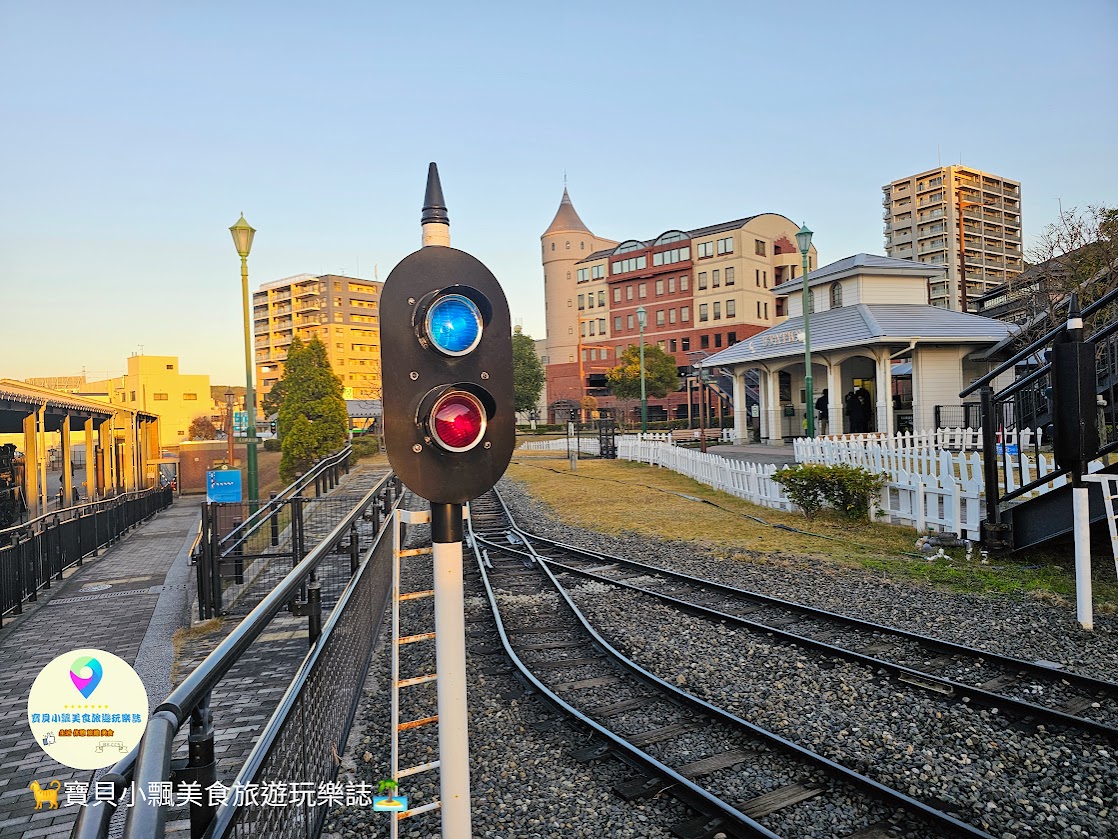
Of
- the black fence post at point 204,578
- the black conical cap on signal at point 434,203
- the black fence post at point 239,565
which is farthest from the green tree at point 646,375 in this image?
the black conical cap on signal at point 434,203

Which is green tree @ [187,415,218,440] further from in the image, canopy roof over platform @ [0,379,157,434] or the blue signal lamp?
the blue signal lamp


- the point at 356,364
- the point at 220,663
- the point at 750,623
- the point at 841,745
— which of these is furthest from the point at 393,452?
the point at 356,364

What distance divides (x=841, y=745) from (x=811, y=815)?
0.94 m

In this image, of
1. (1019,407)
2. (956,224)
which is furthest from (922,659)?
(956,224)

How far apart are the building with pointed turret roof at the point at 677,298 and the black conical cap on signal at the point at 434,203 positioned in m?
56.2

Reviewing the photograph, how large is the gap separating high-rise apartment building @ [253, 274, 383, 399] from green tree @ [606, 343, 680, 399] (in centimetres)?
5541

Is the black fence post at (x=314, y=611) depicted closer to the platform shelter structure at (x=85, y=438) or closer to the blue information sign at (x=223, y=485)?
the blue information sign at (x=223, y=485)

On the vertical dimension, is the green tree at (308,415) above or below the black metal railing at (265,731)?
above

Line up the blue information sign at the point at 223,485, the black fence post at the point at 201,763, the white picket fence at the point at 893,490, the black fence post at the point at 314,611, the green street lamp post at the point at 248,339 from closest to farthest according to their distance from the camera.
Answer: the black fence post at the point at 201,763, the black fence post at the point at 314,611, the white picket fence at the point at 893,490, the blue information sign at the point at 223,485, the green street lamp post at the point at 248,339

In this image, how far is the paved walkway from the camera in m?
4.93

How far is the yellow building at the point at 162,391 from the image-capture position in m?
71.1

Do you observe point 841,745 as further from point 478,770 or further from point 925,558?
point 925,558

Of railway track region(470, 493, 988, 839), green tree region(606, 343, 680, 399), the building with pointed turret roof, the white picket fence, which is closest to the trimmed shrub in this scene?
the white picket fence

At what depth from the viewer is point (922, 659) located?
6.54 metres
